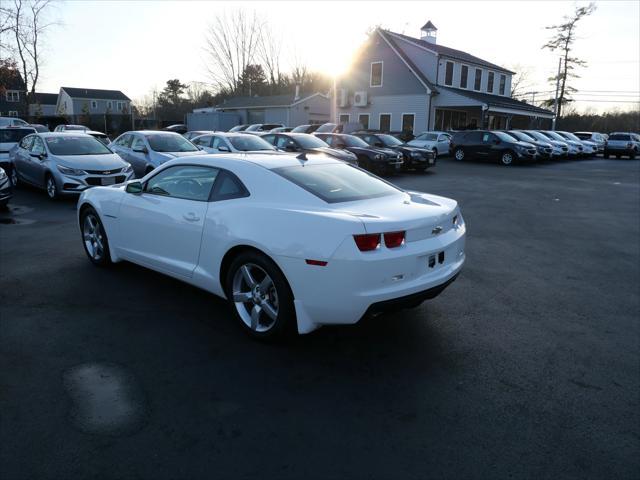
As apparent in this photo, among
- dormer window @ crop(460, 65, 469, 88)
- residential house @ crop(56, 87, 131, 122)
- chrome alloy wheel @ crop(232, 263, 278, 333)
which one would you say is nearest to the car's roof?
chrome alloy wheel @ crop(232, 263, 278, 333)

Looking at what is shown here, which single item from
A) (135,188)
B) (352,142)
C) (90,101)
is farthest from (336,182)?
(90,101)

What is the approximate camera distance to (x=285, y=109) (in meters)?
43.8

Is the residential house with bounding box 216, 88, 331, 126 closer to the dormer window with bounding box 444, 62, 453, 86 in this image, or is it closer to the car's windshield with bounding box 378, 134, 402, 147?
the dormer window with bounding box 444, 62, 453, 86

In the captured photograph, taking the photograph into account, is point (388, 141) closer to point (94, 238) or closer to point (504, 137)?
point (504, 137)

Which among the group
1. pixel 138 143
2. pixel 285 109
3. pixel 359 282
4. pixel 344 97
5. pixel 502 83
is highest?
pixel 502 83

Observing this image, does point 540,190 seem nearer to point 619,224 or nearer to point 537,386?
point 619,224

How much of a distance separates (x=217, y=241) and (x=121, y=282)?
6.49 feet

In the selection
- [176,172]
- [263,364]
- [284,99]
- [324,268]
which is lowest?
[263,364]

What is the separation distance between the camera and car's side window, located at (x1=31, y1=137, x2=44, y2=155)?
1177cm

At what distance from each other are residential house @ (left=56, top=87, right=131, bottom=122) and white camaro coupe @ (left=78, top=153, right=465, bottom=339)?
7521cm

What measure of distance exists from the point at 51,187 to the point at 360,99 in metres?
29.2

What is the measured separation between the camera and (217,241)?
13.9ft

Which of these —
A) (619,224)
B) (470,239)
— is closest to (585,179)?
(619,224)

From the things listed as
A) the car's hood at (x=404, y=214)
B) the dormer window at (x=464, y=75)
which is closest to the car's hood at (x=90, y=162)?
the car's hood at (x=404, y=214)
